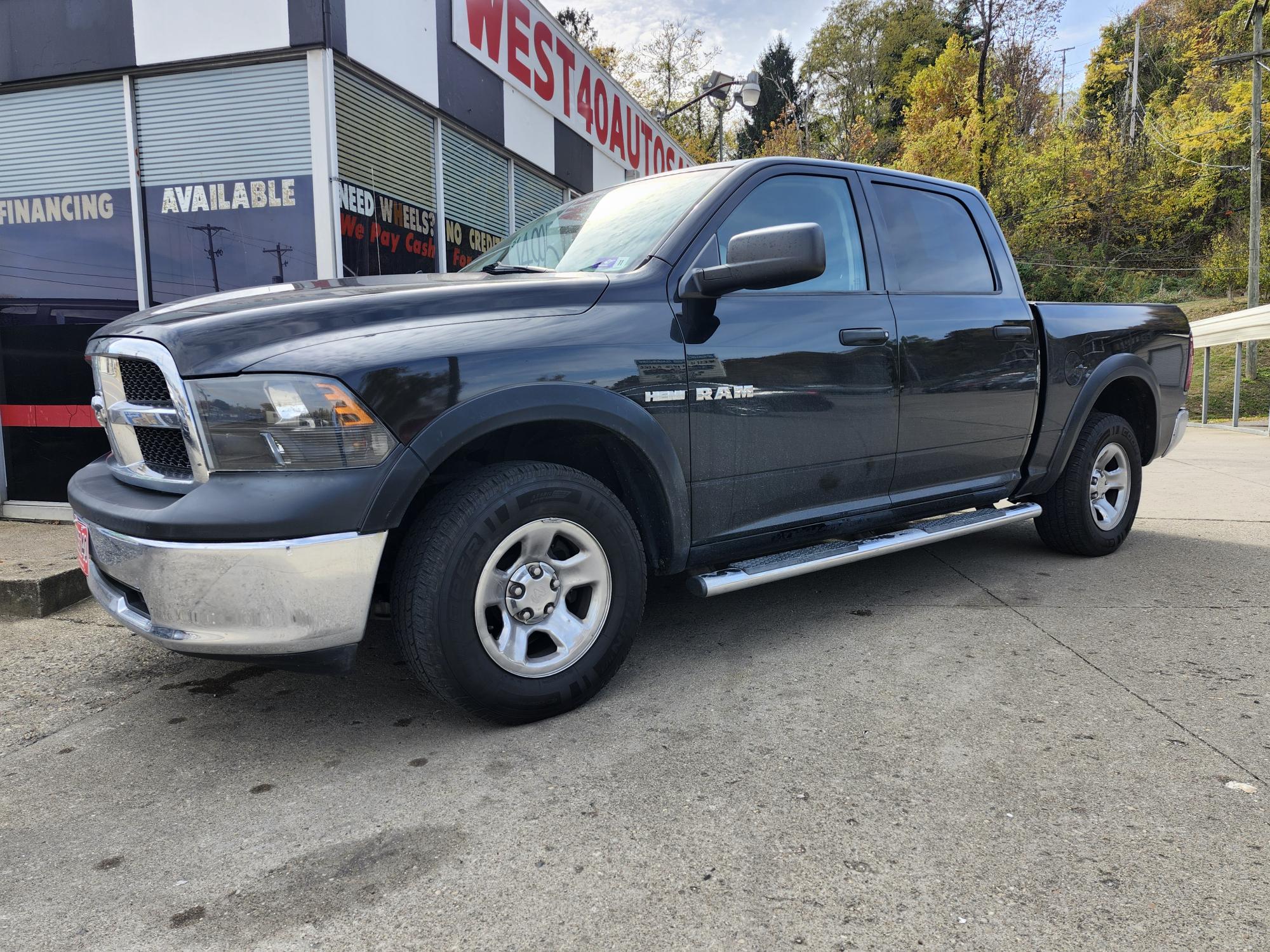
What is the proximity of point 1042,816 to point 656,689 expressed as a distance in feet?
4.20

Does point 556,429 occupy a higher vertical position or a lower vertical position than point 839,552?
higher

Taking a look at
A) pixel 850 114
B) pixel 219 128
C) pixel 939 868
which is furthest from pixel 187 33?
pixel 850 114

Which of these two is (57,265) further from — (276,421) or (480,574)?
(480,574)

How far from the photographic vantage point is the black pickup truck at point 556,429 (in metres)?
2.25

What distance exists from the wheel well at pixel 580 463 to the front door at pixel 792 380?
0.16 meters

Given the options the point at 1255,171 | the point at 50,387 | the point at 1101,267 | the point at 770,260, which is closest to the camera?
the point at 770,260

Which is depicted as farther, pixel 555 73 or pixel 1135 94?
pixel 1135 94

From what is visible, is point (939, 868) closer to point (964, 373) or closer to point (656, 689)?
point (656, 689)

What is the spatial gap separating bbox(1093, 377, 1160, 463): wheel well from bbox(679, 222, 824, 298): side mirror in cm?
288

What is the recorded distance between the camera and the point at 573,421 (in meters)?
2.65

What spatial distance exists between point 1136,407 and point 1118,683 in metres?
2.75

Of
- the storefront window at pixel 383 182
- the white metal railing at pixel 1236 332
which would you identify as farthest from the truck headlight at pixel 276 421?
the white metal railing at pixel 1236 332

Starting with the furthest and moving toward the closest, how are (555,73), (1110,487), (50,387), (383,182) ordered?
(555,73)
(383,182)
(50,387)
(1110,487)

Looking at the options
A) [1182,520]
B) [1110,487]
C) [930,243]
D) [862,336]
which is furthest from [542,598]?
[1182,520]
